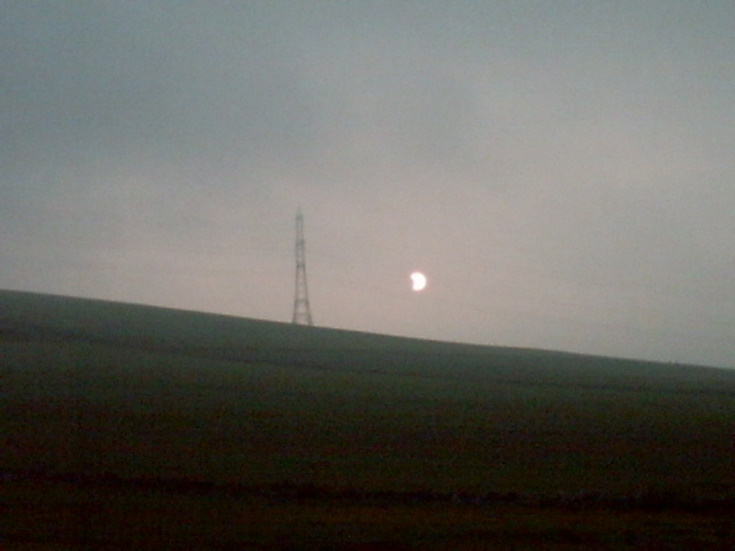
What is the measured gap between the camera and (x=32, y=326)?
122 ft

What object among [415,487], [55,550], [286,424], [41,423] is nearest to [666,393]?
[286,424]

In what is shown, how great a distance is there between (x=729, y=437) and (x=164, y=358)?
62.6 feet

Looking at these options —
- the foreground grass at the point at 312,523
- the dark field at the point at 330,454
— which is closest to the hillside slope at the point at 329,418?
the dark field at the point at 330,454

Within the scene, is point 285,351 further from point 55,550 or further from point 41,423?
point 55,550

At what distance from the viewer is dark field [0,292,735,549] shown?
1196 centimetres

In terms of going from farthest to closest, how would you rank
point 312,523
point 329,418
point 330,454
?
point 329,418 < point 330,454 < point 312,523

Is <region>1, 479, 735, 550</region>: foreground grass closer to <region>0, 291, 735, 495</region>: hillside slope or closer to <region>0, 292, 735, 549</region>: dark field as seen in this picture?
<region>0, 292, 735, 549</region>: dark field

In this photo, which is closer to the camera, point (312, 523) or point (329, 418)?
point (312, 523)

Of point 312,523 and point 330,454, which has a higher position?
point 330,454

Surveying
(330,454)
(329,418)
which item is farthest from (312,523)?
(329,418)

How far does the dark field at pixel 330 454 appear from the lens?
11961 mm

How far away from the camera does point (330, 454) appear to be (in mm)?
18516

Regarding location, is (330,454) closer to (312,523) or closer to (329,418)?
(329,418)

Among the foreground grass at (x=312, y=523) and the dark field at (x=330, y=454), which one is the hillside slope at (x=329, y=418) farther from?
the foreground grass at (x=312, y=523)
